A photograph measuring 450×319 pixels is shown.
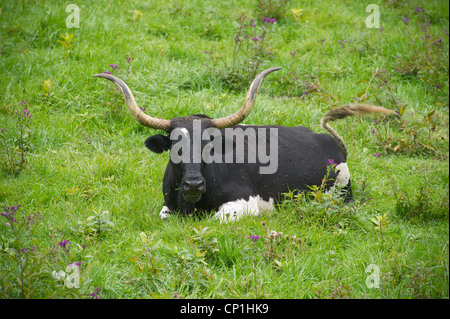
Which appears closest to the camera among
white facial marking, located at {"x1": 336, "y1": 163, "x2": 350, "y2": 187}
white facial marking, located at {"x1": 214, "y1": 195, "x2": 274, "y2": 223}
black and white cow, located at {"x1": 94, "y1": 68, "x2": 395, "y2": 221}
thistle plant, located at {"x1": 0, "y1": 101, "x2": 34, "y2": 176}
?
black and white cow, located at {"x1": 94, "y1": 68, "x2": 395, "y2": 221}

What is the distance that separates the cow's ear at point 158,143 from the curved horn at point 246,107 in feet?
1.79

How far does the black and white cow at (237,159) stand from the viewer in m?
5.10

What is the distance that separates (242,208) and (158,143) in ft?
3.86

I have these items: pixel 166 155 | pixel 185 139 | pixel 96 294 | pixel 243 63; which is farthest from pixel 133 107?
pixel 243 63

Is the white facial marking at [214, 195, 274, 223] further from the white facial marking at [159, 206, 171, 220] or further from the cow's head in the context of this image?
the white facial marking at [159, 206, 171, 220]

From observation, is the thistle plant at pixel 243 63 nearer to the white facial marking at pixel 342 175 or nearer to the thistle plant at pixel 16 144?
the white facial marking at pixel 342 175

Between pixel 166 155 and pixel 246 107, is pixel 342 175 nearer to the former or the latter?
pixel 246 107

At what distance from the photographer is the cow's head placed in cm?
486

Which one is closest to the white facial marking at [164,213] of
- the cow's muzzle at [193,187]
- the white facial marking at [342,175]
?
the cow's muzzle at [193,187]

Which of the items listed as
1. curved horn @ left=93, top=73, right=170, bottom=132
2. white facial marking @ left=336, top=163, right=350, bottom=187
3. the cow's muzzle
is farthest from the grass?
curved horn @ left=93, top=73, right=170, bottom=132

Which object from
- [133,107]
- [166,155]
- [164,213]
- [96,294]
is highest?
[133,107]

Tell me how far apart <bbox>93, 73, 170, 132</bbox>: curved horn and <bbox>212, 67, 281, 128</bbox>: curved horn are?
59cm

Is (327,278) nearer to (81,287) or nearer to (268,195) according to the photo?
(268,195)

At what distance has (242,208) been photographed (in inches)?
214
